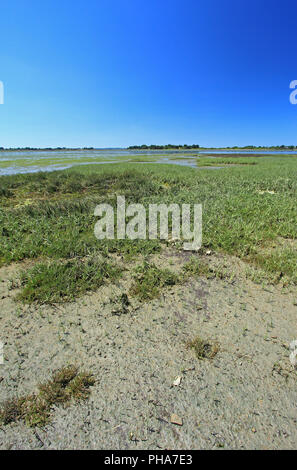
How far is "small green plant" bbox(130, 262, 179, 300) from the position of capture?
3863 millimetres

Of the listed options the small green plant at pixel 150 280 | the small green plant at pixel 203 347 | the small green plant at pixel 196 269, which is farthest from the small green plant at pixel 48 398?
the small green plant at pixel 196 269

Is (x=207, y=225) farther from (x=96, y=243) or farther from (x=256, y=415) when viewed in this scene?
(x=256, y=415)

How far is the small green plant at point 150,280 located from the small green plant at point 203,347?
1.11 metres

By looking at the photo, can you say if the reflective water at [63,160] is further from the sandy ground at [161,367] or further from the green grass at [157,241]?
the sandy ground at [161,367]

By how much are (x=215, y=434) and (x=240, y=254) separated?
3.85 m

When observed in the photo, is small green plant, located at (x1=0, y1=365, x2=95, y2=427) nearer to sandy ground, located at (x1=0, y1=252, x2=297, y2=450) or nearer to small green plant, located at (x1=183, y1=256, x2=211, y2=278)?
sandy ground, located at (x1=0, y1=252, x2=297, y2=450)

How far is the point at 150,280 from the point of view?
13.8 feet

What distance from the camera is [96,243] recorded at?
572cm

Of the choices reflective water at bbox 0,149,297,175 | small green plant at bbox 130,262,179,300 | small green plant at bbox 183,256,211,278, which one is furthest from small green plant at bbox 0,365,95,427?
reflective water at bbox 0,149,297,175

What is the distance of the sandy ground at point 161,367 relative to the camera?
1936mm

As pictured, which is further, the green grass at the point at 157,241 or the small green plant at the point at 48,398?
the green grass at the point at 157,241

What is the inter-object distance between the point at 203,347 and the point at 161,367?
605 millimetres

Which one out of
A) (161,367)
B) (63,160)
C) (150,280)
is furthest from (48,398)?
(63,160)

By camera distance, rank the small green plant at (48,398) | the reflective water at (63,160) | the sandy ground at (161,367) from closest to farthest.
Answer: the sandy ground at (161,367), the small green plant at (48,398), the reflective water at (63,160)
